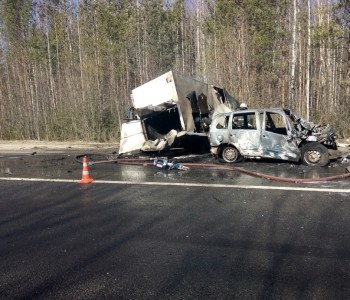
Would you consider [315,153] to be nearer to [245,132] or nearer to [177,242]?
[245,132]

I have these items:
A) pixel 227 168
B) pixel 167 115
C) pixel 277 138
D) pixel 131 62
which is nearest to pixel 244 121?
pixel 277 138

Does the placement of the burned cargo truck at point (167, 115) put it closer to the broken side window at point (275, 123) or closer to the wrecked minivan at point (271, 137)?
the wrecked minivan at point (271, 137)

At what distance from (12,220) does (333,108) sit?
18596mm

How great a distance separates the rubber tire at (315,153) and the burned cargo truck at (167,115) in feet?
11.7

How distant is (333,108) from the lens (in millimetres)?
20797

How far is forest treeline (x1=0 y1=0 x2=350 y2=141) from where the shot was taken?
21.6m

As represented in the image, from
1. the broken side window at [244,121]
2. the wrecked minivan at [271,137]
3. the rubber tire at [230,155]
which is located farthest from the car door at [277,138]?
the rubber tire at [230,155]

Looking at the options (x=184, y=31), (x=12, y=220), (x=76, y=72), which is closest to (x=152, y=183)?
(x=12, y=220)

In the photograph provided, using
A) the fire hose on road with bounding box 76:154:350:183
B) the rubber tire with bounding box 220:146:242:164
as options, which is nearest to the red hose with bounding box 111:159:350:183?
the fire hose on road with bounding box 76:154:350:183

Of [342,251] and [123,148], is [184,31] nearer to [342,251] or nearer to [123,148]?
[123,148]

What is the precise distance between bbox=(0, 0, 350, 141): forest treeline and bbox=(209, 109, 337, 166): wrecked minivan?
941 centimetres

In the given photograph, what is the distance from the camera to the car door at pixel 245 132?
11259mm

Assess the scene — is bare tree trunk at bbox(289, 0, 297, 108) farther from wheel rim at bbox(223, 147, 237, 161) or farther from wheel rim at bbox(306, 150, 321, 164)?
wheel rim at bbox(306, 150, 321, 164)

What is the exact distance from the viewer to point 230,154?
11.9 meters
